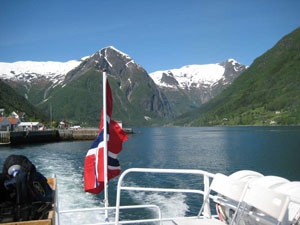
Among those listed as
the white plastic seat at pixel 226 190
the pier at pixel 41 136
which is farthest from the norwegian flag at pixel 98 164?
the pier at pixel 41 136

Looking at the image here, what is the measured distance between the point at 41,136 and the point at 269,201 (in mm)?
93085

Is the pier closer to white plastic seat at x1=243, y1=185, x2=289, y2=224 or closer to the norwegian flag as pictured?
the norwegian flag

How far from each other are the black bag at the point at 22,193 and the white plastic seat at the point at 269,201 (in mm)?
2348

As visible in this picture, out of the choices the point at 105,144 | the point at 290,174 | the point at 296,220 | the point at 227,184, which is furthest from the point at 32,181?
the point at 290,174

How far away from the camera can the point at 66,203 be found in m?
17.9

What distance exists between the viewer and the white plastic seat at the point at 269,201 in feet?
10.2

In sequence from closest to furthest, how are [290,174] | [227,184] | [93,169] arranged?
1. [227,184]
2. [93,169]
3. [290,174]

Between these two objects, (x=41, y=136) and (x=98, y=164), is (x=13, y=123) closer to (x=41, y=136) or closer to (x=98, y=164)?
(x=41, y=136)

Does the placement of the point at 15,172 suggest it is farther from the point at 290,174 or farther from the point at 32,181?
the point at 290,174

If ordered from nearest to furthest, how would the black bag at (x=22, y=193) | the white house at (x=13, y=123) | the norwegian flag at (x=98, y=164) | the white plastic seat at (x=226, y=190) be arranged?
the black bag at (x=22, y=193)
the white plastic seat at (x=226, y=190)
the norwegian flag at (x=98, y=164)
the white house at (x=13, y=123)

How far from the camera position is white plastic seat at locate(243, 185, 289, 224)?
3123 mm

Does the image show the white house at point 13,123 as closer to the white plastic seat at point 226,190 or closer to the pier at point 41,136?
the pier at point 41,136

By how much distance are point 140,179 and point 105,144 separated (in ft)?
66.6

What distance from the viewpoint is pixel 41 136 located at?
89812mm
